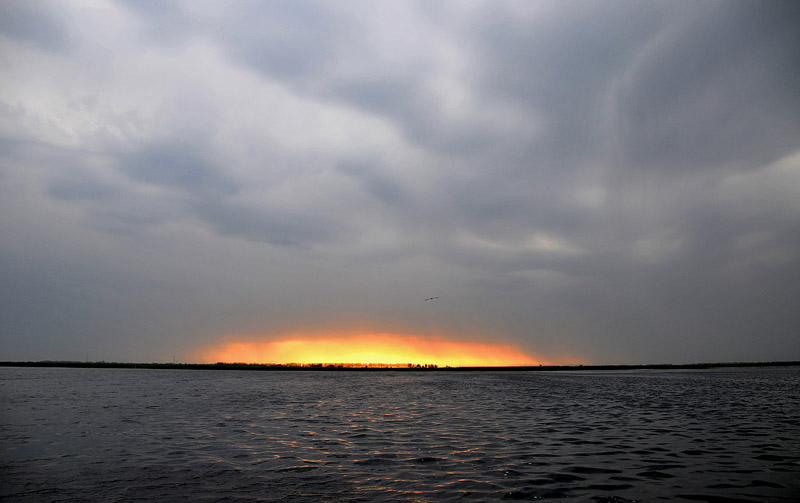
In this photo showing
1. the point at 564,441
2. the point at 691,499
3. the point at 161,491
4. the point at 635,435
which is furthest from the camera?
the point at 635,435

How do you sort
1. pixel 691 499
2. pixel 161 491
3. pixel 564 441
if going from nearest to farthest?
pixel 691 499 → pixel 161 491 → pixel 564 441

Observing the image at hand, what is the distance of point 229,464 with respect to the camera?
61.0 ft

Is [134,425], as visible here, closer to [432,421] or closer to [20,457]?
[20,457]

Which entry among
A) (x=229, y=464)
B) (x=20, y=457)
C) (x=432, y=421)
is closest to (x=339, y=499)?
(x=229, y=464)

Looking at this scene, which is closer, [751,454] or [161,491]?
[161,491]

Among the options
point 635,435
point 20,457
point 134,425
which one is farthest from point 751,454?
point 134,425

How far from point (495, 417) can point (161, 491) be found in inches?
968

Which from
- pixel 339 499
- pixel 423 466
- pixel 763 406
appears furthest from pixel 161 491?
pixel 763 406

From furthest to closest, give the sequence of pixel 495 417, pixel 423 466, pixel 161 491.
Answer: pixel 495 417 → pixel 423 466 → pixel 161 491

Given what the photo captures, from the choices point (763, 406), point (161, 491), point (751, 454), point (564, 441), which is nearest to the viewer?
point (161, 491)

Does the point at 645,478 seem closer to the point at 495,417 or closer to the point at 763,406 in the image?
the point at 495,417

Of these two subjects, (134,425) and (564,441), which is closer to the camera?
(564,441)

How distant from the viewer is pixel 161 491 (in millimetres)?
14648

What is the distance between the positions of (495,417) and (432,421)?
5.26 metres
